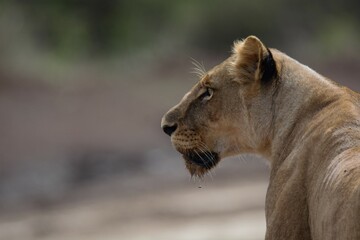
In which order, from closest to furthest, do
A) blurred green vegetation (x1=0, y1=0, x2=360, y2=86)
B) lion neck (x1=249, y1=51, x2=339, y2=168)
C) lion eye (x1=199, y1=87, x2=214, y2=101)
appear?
lion neck (x1=249, y1=51, x2=339, y2=168), lion eye (x1=199, y1=87, x2=214, y2=101), blurred green vegetation (x1=0, y1=0, x2=360, y2=86)

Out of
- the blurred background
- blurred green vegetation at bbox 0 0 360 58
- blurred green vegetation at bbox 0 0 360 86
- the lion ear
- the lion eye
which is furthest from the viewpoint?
blurred green vegetation at bbox 0 0 360 58

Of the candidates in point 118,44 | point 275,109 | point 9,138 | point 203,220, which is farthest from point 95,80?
point 275,109

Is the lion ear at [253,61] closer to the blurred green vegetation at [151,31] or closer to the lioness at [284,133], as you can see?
the lioness at [284,133]

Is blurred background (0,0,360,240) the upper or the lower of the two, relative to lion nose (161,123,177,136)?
upper

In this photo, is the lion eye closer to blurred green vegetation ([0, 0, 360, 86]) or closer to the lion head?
the lion head

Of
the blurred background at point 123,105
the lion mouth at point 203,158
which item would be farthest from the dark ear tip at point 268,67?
the blurred background at point 123,105

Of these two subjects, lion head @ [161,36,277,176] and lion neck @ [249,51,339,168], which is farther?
lion head @ [161,36,277,176]

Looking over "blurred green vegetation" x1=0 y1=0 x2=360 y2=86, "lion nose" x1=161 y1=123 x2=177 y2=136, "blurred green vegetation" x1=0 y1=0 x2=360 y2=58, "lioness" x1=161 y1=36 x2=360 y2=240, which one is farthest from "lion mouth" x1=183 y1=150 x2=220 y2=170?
"blurred green vegetation" x1=0 y1=0 x2=360 y2=58

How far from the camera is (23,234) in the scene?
42.7 feet

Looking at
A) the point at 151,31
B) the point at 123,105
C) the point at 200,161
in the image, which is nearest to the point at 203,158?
the point at 200,161

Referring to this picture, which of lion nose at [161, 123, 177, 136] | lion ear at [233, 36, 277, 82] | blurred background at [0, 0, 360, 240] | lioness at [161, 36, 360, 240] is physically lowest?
lioness at [161, 36, 360, 240]

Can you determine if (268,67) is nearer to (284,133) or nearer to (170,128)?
(284,133)

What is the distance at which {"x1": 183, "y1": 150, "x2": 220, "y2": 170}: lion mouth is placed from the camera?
22.3 feet

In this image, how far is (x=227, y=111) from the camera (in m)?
6.66
